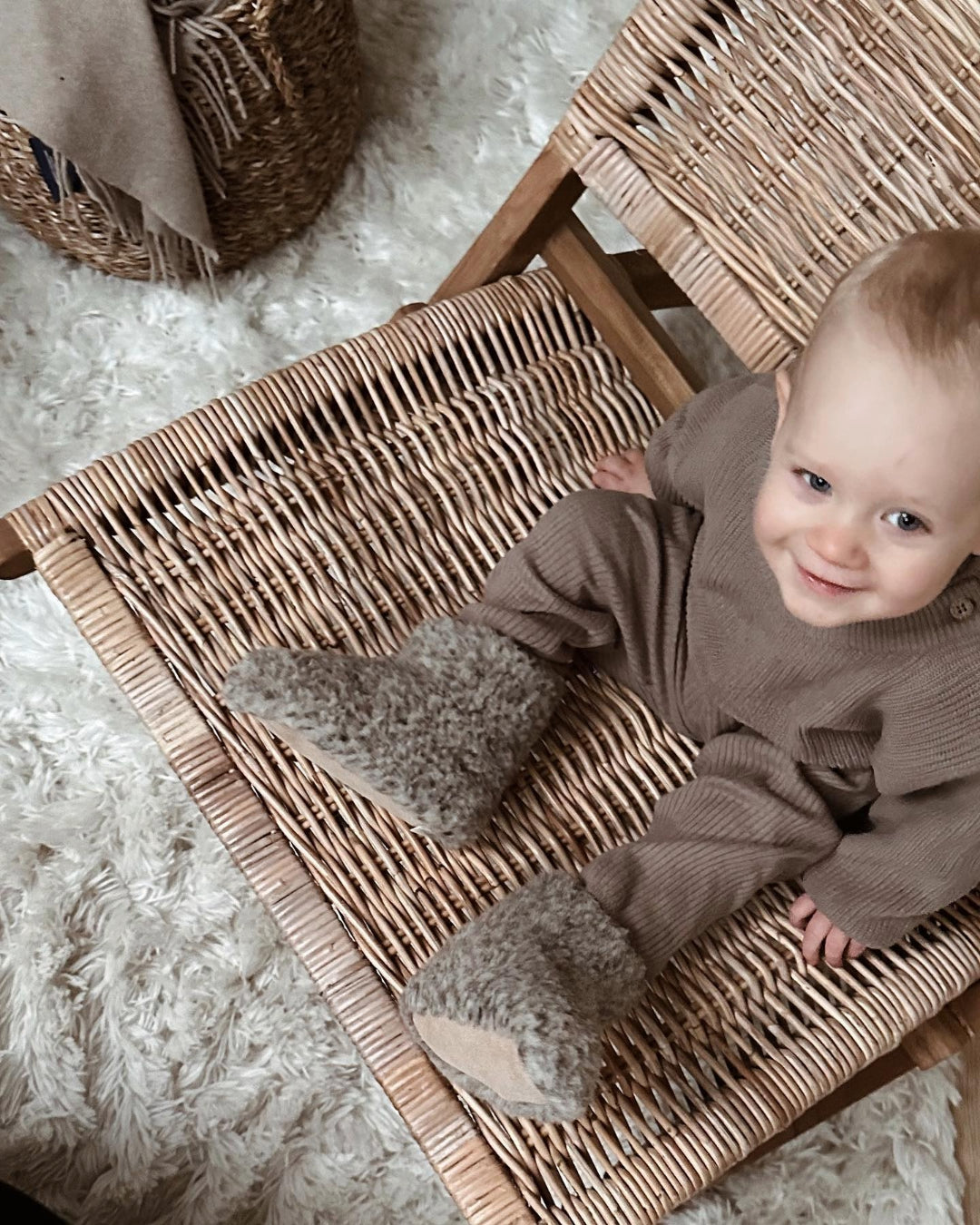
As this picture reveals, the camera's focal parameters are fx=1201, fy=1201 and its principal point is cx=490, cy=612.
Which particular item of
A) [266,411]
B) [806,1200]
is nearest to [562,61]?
[266,411]

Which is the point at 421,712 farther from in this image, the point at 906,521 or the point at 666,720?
the point at 906,521

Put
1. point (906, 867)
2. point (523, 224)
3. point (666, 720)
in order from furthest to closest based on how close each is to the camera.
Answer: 1. point (523, 224)
2. point (666, 720)
3. point (906, 867)

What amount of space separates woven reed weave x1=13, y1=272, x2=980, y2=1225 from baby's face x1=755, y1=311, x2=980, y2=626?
22 centimetres

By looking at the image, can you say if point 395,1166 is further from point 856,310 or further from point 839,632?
point 856,310

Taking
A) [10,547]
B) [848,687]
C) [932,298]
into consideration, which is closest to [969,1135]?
[848,687]

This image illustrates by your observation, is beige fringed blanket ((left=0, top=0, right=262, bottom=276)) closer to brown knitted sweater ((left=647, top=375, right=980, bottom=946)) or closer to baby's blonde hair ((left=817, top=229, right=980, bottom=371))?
brown knitted sweater ((left=647, top=375, right=980, bottom=946))

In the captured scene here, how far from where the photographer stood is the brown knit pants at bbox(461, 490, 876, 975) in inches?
27.0

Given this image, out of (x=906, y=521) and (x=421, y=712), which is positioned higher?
(x=906, y=521)

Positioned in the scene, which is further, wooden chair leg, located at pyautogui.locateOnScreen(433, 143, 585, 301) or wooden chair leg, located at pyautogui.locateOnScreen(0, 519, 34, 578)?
wooden chair leg, located at pyautogui.locateOnScreen(433, 143, 585, 301)

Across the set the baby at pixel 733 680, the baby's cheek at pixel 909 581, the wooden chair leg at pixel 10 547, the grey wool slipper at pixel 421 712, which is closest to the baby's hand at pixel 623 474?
the baby at pixel 733 680

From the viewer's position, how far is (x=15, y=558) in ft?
2.49

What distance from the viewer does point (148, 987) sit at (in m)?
0.96

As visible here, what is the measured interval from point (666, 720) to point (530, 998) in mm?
238

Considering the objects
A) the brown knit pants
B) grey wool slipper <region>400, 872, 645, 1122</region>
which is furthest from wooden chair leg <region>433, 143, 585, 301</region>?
grey wool slipper <region>400, 872, 645, 1122</region>
